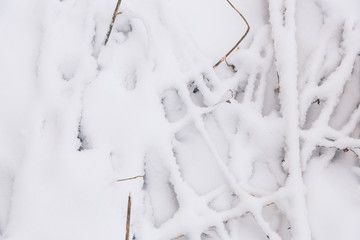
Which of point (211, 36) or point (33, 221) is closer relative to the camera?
point (33, 221)

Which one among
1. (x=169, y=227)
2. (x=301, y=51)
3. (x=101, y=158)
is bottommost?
(x=169, y=227)

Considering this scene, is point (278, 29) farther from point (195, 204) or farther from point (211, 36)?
point (195, 204)

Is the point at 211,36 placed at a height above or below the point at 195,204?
above

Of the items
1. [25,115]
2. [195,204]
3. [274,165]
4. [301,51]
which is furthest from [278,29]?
[25,115]

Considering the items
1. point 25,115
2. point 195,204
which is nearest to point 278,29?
point 195,204

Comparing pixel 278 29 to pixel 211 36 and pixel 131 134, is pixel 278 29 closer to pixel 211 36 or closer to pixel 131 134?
pixel 211 36

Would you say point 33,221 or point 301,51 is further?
point 301,51
